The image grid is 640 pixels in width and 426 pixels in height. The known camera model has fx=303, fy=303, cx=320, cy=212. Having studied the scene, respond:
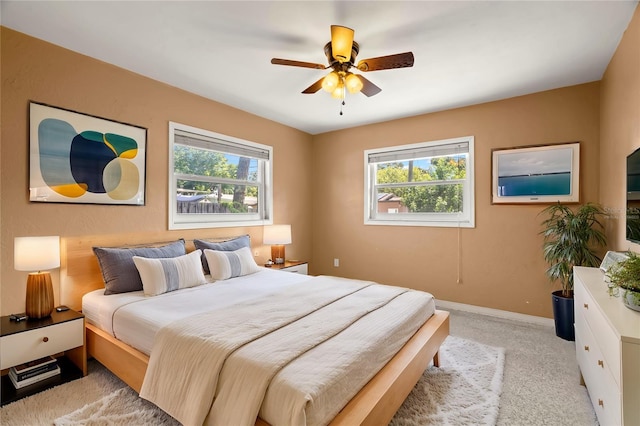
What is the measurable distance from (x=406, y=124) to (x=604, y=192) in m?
2.30

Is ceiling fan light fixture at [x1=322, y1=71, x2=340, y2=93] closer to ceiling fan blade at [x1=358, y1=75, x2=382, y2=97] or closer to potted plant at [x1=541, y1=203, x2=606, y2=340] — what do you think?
ceiling fan blade at [x1=358, y1=75, x2=382, y2=97]

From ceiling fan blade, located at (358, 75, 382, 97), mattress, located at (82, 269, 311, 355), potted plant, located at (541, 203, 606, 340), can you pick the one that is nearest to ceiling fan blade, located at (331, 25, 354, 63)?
ceiling fan blade, located at (358, 75, 382, 97)

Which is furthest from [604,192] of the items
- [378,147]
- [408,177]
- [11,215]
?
[11,215]

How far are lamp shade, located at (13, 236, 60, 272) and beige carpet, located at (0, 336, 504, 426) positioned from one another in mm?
873

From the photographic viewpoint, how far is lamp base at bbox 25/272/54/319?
219 cm

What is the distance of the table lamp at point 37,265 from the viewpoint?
2.09m

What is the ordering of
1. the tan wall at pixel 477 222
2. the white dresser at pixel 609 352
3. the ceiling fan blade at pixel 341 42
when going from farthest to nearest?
1. the tan wall at pixel 477 222
2. the ceiling fan blade at pixel 341 42
3. the white dresser at pixel 609 352

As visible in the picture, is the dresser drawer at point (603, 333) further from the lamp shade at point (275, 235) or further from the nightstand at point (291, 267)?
the lamp shade at point (275, 235)

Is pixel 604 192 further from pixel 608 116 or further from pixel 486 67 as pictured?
pixel 486 67

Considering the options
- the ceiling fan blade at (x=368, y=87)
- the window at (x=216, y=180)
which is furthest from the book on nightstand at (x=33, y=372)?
the ceiling fan blade at (x=368, y=87)

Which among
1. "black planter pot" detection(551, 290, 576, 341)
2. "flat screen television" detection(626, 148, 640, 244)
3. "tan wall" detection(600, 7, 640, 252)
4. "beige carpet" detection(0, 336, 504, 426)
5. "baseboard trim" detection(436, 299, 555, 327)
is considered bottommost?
"beige carpet" detection(0, 336, 504, 426)

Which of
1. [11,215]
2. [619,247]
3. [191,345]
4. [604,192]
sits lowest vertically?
[191,345]

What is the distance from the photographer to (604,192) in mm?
2908

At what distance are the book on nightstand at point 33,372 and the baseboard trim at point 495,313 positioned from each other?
3.97 metres
